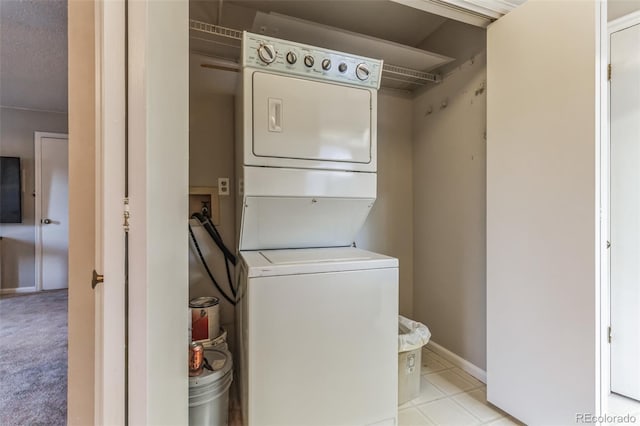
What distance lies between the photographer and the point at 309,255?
5.16 ft

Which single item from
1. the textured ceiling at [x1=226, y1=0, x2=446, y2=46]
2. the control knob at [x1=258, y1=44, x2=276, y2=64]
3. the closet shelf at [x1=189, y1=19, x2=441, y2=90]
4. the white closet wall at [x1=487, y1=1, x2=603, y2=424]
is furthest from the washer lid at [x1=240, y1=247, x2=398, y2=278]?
the textured ceiling at [x1=226, y1=0, x2=446, y2=46]

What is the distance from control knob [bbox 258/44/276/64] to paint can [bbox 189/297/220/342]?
4.64 feet

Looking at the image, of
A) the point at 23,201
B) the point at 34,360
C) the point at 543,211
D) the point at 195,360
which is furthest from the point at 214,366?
the point at 23,201

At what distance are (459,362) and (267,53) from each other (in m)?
2.36

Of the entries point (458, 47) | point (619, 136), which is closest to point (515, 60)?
point (458, 47)

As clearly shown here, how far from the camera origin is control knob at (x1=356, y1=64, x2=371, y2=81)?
5.38 feet

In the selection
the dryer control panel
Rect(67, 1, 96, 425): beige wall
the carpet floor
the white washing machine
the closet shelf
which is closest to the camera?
Rect(67, 1, 96, 425): beige wall

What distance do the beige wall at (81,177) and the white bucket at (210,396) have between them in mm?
439

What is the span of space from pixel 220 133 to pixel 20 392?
1928 mm

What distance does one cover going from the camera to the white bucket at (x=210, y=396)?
1.29 m

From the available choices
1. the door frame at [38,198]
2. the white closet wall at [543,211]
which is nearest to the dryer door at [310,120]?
the white closet wall at [543,211]

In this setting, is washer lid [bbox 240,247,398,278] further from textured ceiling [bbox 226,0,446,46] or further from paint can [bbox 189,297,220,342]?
textured ceiling [bbox 226,0,446,46]

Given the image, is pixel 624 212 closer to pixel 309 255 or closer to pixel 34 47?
pixel 309 255

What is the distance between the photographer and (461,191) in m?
2.12
